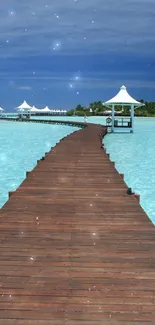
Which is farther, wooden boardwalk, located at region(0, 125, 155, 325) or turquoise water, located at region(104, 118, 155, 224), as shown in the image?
turquoise water, located at region(104, 118, 155, 224)

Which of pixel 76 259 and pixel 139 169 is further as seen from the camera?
pixel 139 169

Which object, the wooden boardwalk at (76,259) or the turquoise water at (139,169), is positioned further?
the turquoise water at (139,169)

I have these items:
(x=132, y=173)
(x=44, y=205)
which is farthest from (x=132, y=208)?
(x=132, y=173)

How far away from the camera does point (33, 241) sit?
21.2 ft

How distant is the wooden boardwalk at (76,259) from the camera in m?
4.24

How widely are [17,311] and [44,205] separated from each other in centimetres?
475

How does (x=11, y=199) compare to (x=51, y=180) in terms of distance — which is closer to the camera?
(x=11, y=199)

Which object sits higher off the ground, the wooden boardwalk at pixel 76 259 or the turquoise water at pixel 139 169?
the wooden boardwalk at pixel 76 259

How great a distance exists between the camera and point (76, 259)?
5.68m

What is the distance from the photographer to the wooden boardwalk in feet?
13.9

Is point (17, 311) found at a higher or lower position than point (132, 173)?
higher

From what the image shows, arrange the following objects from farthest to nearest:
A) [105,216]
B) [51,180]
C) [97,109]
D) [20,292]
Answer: [97,109] → [51,180] → [105,216] → [20,292]

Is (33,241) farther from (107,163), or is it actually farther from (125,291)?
(107,163)

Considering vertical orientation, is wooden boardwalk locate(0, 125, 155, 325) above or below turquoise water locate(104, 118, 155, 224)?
above
